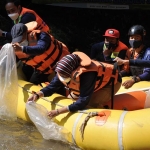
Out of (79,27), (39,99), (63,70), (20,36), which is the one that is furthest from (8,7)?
(79,27)

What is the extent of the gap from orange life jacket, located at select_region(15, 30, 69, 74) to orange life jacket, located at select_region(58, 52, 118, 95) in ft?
2.43

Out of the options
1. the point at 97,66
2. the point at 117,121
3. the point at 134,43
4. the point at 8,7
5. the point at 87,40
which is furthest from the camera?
the point at 87,40

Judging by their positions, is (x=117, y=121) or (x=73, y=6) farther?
(x=73, y=6)

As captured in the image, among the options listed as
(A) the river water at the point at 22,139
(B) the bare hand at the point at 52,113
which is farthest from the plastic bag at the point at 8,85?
(B) the bare hand at the point at 52,113

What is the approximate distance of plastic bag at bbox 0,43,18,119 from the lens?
4.62 metres

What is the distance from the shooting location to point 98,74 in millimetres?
3996

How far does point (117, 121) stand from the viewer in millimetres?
3678

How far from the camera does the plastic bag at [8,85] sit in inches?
182

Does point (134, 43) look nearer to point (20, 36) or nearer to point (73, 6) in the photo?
point (20, 36)

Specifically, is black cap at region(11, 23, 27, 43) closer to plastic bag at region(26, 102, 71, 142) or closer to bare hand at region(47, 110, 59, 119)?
plastic bag at region(26, 102, 71, 142)

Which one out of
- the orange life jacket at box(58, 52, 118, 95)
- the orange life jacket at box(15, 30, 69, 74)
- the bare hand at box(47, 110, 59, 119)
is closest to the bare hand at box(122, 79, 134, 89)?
the orange life jacket at box(58, 52, 118, 95)

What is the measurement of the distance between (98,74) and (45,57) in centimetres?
97

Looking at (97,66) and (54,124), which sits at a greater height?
(97,66)

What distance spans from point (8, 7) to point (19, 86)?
106 cm
